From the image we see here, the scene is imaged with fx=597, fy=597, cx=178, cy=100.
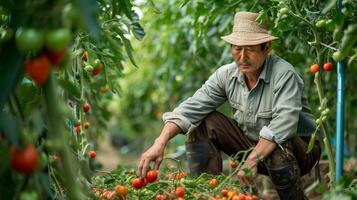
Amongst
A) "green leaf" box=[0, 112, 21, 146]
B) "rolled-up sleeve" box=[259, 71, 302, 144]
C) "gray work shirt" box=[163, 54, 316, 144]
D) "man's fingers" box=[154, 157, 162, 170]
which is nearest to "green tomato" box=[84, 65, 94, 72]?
"gray work shirt" box=[163, 54, 316, 144]

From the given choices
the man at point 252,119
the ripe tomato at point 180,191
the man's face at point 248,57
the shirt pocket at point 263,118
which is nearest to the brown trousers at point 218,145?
the man at point 252,119

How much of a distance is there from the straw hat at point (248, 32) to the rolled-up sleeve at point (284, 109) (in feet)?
0.69

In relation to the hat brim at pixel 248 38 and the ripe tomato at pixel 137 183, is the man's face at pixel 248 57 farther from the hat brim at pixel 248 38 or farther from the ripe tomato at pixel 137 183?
the ripe tomato at pixel 137 183

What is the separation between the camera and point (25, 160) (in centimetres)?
149

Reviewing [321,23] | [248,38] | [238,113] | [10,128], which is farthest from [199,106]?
[10,128]

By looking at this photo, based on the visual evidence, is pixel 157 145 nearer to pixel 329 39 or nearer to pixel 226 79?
pixel 226 79

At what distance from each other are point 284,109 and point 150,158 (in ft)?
2.23

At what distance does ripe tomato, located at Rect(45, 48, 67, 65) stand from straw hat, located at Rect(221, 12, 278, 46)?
5.17 ft

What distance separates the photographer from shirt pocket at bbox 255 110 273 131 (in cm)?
302

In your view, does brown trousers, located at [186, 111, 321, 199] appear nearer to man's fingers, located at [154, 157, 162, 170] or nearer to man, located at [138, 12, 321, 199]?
man, located at [138, 12, 321, 199]

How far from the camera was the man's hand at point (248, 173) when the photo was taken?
2303mm

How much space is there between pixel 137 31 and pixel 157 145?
32.7 inches

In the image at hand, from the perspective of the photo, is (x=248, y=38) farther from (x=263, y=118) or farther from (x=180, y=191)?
(x=180, y=191)

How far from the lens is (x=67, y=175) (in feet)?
5.43
